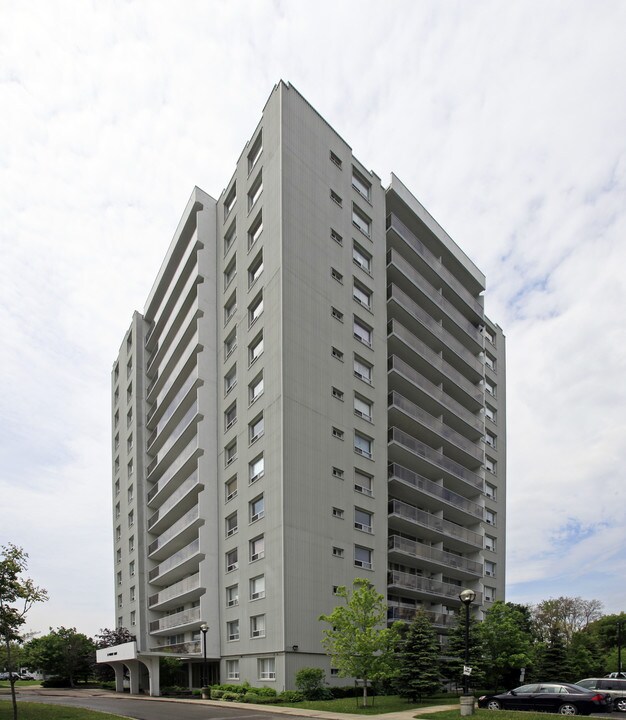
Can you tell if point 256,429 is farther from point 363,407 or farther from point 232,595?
point 232,595

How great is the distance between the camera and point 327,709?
94.7ft

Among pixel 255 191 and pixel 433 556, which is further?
pixel 433 556

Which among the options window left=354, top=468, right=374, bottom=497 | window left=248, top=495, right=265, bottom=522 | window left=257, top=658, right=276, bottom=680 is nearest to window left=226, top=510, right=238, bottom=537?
window left=248, top=495, right=265, bottom=522

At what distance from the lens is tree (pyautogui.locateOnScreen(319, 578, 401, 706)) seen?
101 feet

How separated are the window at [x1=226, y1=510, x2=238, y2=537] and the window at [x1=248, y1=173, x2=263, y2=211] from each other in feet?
74.4

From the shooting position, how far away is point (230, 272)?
51.7 meters

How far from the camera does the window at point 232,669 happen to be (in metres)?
40.4

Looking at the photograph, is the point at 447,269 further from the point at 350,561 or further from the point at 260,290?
the point at 350,561

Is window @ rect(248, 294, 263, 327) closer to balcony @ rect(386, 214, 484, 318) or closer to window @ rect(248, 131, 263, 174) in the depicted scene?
window @ rect(248, 131, 263, 174)

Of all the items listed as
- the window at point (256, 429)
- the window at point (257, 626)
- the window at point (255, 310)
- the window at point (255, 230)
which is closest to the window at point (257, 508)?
the window at point (256, 429)

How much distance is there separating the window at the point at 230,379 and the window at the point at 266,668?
18.7 meters

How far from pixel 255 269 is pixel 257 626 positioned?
79.0 ft

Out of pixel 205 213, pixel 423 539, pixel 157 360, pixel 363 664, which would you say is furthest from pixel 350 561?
pixel 157 360

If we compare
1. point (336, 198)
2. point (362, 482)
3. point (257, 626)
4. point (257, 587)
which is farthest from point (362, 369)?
point (257, 626)
